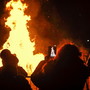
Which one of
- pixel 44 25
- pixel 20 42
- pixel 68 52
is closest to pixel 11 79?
pixel 68 52

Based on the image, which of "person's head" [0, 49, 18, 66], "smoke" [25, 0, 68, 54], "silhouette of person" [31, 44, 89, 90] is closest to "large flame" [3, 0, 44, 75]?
"smoke" [25, 0, 68, 54]

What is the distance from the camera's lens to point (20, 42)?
1273cm

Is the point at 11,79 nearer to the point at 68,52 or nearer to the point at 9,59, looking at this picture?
the point at 9,59

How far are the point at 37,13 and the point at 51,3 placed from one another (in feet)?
6.98

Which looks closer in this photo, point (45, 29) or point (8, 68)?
point (8, 68)

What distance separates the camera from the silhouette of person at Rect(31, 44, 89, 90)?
162 inches

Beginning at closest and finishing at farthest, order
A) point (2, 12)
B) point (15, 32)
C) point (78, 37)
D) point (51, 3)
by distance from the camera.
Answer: point (15, 32), point (2, 12), point (51, 3), point (78, 37)

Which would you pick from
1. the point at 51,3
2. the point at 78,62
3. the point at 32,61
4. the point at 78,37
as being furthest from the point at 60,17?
the point at 78,62

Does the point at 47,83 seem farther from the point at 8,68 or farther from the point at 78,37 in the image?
the point at 78,37

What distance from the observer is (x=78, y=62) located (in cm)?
416

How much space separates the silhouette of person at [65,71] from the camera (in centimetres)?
412

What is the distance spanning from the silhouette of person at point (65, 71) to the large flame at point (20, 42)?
6.87 meters

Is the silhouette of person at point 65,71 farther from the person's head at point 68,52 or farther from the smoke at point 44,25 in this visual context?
the smoke at point 44,25

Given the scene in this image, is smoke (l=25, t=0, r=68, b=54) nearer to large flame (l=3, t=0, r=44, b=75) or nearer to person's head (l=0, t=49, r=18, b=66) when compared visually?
large flame (l=3, t=0, r=44, b=75)
